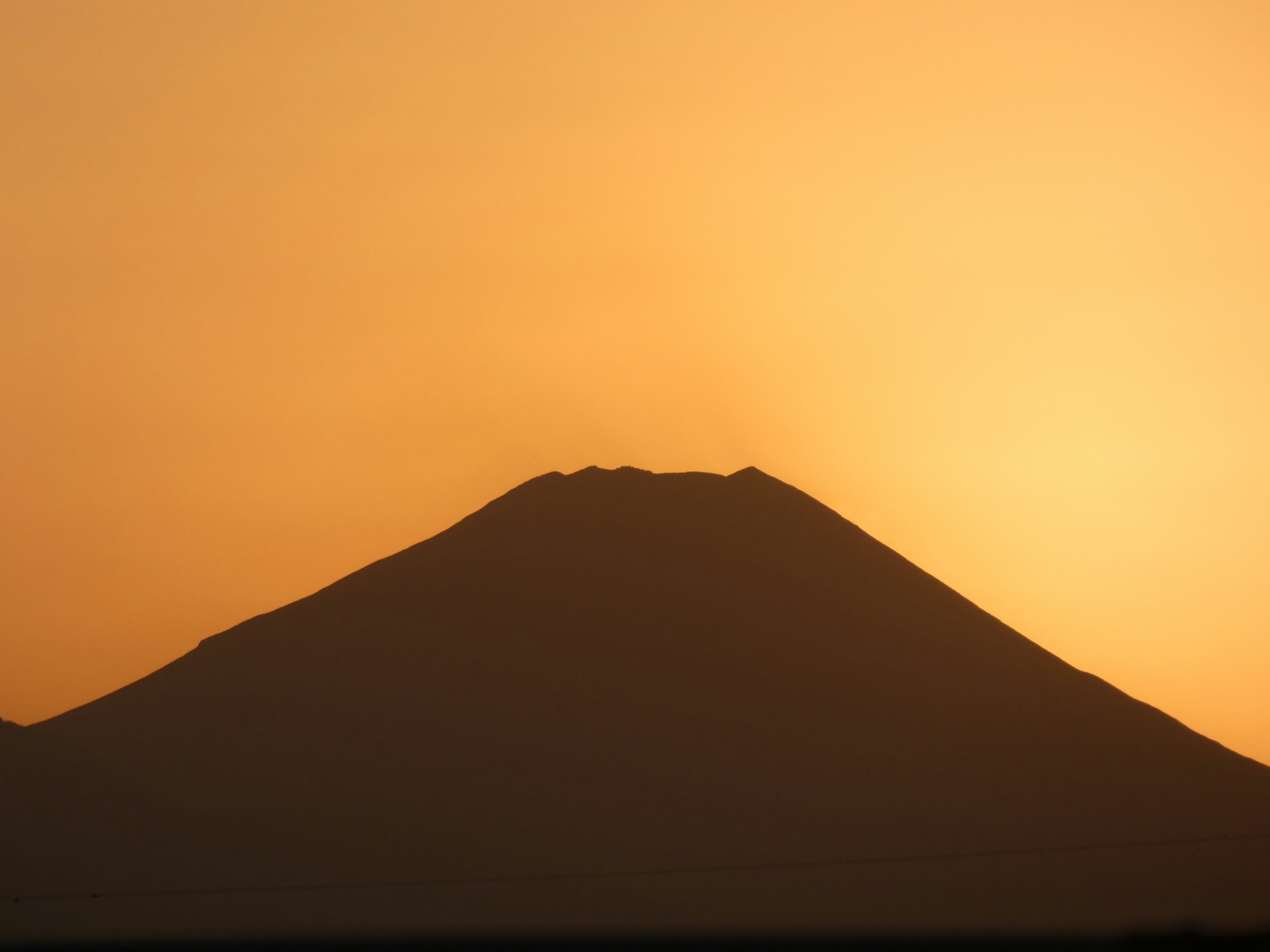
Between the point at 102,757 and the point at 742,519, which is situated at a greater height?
the point at 742,519

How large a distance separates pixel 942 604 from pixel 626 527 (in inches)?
632

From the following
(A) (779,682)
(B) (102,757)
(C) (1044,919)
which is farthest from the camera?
(A) (779,682)

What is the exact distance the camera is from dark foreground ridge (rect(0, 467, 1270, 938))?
1344 inches

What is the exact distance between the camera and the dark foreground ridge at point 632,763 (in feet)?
112

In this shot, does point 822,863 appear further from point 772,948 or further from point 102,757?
point 102,757

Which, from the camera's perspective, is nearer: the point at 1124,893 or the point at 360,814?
the point at 1124,893

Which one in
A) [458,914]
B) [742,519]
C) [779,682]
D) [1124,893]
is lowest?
[1124,893]

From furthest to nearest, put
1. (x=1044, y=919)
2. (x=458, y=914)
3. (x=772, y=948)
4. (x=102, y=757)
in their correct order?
(x=102, y=757) → (x=458, y=914) → (x=1044, y=919) → (x=772, y=948)

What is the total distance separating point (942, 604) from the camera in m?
63.8

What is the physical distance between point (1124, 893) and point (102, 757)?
36.4 meters

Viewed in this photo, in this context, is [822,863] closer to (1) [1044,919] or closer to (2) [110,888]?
(1) [1044,919]

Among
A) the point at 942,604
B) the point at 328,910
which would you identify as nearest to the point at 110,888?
the point at 328,910

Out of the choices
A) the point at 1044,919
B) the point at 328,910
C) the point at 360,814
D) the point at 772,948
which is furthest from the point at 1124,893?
the point at 360,814

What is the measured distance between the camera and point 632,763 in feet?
166
